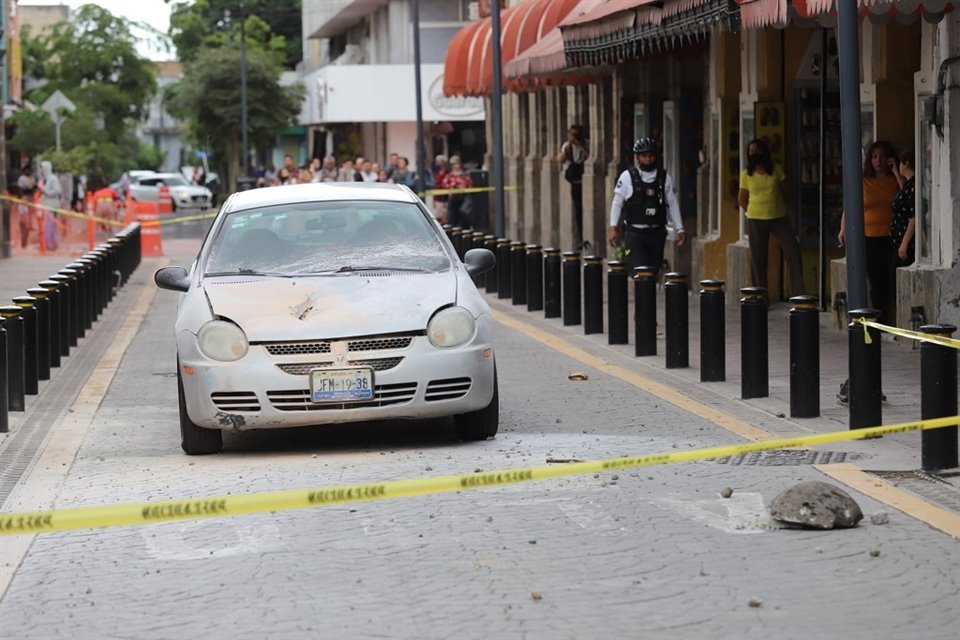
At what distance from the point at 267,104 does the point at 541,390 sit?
6166 cm

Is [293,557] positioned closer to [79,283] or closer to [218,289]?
[218,289]

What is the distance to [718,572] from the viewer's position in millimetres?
7246

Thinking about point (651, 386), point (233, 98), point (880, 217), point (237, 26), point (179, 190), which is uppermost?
point (237, 26)

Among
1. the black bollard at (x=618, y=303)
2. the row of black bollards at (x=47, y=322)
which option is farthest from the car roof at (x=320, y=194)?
the black bollard at (x=618, y=303)

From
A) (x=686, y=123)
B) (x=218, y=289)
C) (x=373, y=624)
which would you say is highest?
(x=686, y=123)

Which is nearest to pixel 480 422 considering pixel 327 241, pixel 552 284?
pixel 327 241

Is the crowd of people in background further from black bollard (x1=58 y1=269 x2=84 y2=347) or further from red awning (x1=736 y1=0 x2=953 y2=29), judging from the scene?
red awning (x1=736 y1=0 x2=953 y2=29)

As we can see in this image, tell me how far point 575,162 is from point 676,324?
15228 millimetres

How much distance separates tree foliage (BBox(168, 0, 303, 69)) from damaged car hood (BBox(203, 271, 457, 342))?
71751 mm

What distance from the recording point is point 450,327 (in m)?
10.4

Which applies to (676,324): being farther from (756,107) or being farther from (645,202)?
(756,107)

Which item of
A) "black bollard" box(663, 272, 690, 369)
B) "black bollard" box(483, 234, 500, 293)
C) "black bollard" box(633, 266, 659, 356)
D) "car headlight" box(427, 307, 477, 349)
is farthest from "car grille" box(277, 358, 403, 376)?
"black bollard" box(483, 234, 500, 293)

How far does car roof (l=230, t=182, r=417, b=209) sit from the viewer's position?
39.2ft

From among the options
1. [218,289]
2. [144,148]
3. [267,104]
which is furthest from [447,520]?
[144,148]
